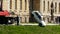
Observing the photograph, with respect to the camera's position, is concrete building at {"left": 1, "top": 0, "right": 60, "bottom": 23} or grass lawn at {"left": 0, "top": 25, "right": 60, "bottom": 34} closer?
grass lawn at {"left": 0, "top": 25, "right": 60, "bottom": 34}

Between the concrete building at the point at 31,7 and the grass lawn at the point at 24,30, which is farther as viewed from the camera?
the concrete building at the point at 31,7

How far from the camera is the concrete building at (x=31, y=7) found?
49.7 m

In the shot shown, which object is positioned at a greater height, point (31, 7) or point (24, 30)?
Result: point (31, 7)

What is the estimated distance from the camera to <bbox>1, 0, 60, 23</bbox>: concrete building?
163ft

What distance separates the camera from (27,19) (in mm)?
54281

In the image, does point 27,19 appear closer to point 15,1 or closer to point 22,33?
point 15,1

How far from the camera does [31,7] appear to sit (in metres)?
56.8

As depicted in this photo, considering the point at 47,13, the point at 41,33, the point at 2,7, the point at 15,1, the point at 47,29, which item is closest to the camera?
the point at 41,33

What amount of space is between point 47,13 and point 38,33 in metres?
33.3

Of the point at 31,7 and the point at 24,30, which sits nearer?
the point at 24,30

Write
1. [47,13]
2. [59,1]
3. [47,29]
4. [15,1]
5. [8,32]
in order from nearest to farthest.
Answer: [8,32]
[47,29]
[15,1]
[47,13]
[59,1]

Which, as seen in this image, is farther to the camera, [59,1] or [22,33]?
[59,1]

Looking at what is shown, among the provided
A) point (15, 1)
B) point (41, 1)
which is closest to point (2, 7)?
point (15, 1)

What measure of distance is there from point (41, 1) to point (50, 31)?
2683cm
